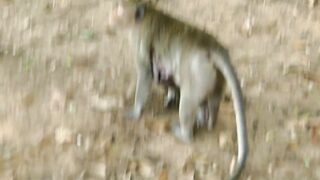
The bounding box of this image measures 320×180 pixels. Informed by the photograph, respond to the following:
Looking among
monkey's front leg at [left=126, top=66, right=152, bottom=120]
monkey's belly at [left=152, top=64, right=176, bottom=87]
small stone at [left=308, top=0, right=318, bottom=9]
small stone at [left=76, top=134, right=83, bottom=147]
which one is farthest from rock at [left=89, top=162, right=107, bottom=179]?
small stone at [left=308, top=0, right=318, bottom=9]

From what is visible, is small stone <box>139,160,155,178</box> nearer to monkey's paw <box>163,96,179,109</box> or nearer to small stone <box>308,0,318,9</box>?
monkey's paw <box>163,96,179,109</box>

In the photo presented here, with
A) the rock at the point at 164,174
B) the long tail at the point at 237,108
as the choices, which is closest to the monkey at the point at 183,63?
the long tail at the point at 237,108

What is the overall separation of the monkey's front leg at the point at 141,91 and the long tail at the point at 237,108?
488 mm

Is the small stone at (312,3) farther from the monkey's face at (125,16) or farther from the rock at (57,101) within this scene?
the rock at (57,101)

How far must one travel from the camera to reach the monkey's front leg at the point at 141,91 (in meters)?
3.97

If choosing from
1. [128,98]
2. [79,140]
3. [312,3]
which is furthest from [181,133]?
[312,3]

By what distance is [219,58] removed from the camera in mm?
3629

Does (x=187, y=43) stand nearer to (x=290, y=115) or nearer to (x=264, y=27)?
Result: (x=290, y=115)

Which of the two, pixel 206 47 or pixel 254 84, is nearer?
pixel 206 47

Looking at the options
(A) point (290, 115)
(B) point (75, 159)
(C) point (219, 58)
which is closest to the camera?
(C) point (219, 58)

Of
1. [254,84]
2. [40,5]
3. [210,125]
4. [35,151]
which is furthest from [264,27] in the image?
[35,151]

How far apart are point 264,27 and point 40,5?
1.59 m

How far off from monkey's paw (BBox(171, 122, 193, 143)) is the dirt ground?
3 centimetres

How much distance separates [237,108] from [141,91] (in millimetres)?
705
